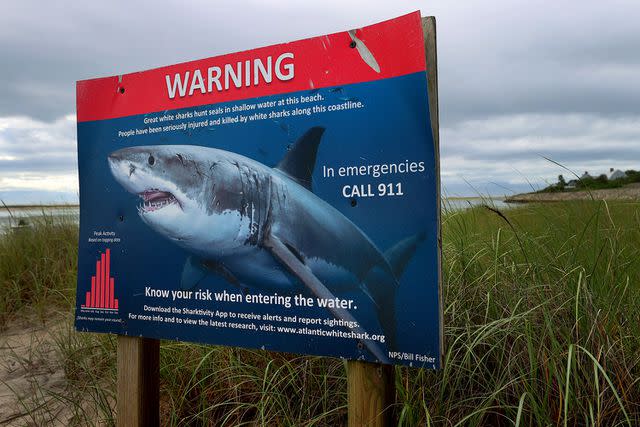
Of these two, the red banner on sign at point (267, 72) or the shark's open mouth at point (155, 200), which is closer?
the red banner on sign at point (267, 72)

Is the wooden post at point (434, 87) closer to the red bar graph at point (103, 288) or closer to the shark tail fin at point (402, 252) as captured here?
the shark tail fin at point (402, 252)

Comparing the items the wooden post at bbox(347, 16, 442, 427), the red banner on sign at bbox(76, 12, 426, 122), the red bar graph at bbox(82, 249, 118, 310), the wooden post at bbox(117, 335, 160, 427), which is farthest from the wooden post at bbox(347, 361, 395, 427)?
the red bar graph at bbox(82, 249, 118, 310)

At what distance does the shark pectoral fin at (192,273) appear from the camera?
8.66 feet

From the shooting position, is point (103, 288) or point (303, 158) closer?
point (303, 158)

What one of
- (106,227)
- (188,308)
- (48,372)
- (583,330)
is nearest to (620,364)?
(583,330)

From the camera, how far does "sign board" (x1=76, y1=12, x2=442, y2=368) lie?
2.09 metres

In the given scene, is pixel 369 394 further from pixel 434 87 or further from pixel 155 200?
pixel 155 200

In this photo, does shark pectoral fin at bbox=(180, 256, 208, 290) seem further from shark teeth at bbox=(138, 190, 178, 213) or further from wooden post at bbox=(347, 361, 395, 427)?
wooden post at bbox=(347, 361, 395, 427)

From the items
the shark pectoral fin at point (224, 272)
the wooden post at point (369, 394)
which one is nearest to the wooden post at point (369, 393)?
the wooden post at point (369, 394)

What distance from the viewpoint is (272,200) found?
7.80 feet

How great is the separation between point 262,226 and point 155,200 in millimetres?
730

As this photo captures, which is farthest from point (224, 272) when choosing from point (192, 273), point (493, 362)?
point (493, 362)

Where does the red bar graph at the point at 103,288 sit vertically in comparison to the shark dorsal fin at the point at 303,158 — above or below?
below

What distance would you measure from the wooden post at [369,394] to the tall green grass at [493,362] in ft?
0.34
